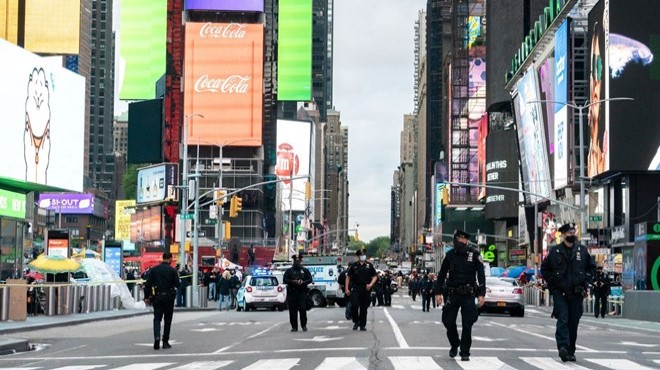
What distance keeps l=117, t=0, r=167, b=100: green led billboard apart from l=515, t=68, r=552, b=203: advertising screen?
57386 millimetres

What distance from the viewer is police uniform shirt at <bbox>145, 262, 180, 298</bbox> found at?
2189 cm

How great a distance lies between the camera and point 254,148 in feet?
460

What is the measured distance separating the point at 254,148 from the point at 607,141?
71.6 meters

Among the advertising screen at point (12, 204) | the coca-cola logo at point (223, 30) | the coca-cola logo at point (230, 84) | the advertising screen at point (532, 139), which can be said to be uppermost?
the coca-cola logo at point (223, 30)

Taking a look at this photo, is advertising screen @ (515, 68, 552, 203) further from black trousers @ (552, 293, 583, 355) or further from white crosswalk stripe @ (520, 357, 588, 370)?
black trousers @ (552, 293, 583, 355)

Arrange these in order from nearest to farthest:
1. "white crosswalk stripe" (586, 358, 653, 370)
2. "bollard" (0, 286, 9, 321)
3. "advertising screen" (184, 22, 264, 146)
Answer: "white crosswalk stripe" (586, 358, 653, 370), "bollard" (0, 286, 9, 321), "advertising screen" (184, 22, 264, 146)

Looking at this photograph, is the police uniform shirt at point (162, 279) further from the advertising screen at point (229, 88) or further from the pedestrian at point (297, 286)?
the advertising screen at point (229, 88)

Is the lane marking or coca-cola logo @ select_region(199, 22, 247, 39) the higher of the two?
coca-cola logo @ select_region(199, 22, 247, 39)

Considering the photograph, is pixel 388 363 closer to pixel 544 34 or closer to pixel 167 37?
pixel 544 34

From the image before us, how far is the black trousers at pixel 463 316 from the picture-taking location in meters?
17.0

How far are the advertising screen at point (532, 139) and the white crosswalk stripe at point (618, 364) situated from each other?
7682 centimetres

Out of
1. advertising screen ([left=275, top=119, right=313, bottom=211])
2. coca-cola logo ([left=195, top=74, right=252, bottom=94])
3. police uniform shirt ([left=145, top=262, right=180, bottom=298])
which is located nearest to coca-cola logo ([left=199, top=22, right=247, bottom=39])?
coca-cola logo ([left=195, top=74, right=252, bottom=94])

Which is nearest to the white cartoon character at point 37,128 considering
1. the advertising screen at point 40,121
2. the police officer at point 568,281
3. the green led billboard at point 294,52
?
the advertising screen at point 40,121

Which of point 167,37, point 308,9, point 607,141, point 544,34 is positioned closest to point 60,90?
point 607,141
